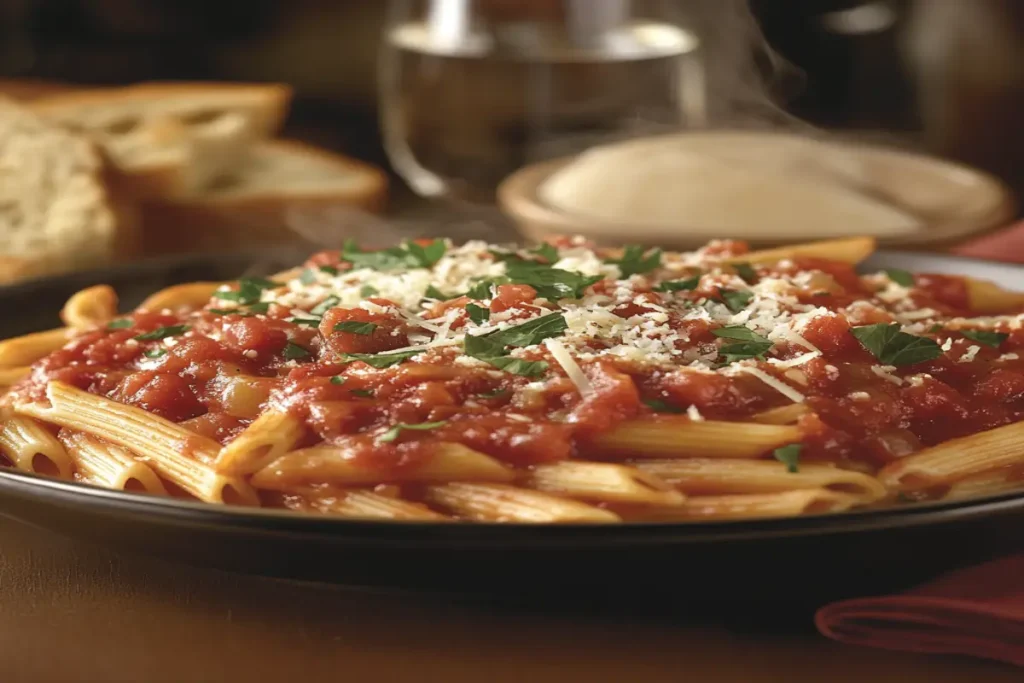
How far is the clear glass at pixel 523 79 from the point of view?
17.5 feet

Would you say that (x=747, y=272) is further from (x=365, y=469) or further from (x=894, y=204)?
(x=894, y=204)

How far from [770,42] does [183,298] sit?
16.6 ft

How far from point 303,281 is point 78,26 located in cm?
603

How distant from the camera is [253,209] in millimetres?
5340

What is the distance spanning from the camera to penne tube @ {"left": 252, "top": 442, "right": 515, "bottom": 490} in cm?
221

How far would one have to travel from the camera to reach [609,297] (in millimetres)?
2672

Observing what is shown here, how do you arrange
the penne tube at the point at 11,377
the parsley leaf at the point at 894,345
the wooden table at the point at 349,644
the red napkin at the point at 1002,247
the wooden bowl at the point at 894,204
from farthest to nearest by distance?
the wooden bowl at the point at 894,204 < the red napkin at the point at 1002,247 < the penne tube at the point at 11,377 < the parsley leaf at the point at 894,345 < the wooden table at the point at 349,644

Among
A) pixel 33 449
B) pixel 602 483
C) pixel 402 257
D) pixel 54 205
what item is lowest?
pixel 54 205

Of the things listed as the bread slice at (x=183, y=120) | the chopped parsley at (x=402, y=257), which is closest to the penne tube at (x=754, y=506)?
the chopped parsley at (x=402, y=257)

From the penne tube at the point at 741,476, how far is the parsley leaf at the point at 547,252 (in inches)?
31.6

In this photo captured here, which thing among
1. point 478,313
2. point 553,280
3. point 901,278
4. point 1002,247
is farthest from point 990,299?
point 478,313

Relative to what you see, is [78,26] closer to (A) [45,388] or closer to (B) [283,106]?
(B) [283,106]

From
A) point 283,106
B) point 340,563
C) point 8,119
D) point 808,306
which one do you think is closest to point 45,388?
point 340,563

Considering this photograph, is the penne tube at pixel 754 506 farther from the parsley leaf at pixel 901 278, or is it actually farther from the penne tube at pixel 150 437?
the parsley leaf at pixel 901 278
